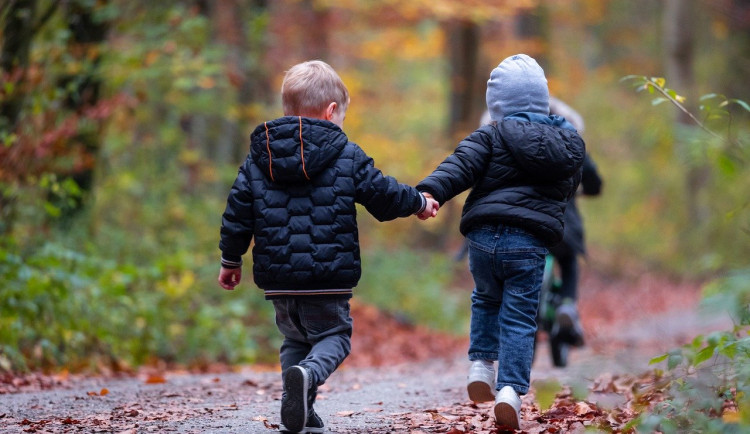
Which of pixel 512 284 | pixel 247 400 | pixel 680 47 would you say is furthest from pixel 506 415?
pixel 680 47

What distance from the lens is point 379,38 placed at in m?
19.0

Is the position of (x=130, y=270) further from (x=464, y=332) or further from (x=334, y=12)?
(x=334, y=12)

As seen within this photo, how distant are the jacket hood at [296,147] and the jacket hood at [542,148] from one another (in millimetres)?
841

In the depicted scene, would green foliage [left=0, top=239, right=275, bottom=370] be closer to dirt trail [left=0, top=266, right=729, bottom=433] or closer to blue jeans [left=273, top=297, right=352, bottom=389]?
dirt trail [left=0, top=266, right=729, bottom=433]

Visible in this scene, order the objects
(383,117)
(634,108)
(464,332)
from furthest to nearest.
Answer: (634,108) → (383,117) → (464,332)

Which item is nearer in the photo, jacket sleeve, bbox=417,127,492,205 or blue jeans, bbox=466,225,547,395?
blue jeans, bbox=466,225,547,395

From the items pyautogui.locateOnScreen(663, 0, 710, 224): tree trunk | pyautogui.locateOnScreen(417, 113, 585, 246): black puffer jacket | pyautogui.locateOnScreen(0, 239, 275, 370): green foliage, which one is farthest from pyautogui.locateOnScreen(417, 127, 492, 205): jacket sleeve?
pyautogui.locateOnScreen(663, 0, 710, 224): tree trunk

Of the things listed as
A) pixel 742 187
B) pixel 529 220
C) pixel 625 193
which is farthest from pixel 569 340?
pixel 625 193

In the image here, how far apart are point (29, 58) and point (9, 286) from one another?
7.50 feet

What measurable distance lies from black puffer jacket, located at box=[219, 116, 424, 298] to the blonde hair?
0.17 meters

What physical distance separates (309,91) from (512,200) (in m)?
1.12

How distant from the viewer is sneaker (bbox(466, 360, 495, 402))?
4.27 meters

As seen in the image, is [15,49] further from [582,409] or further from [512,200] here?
[582,409]

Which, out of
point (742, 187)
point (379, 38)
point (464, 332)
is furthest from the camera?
point (379, 38)
